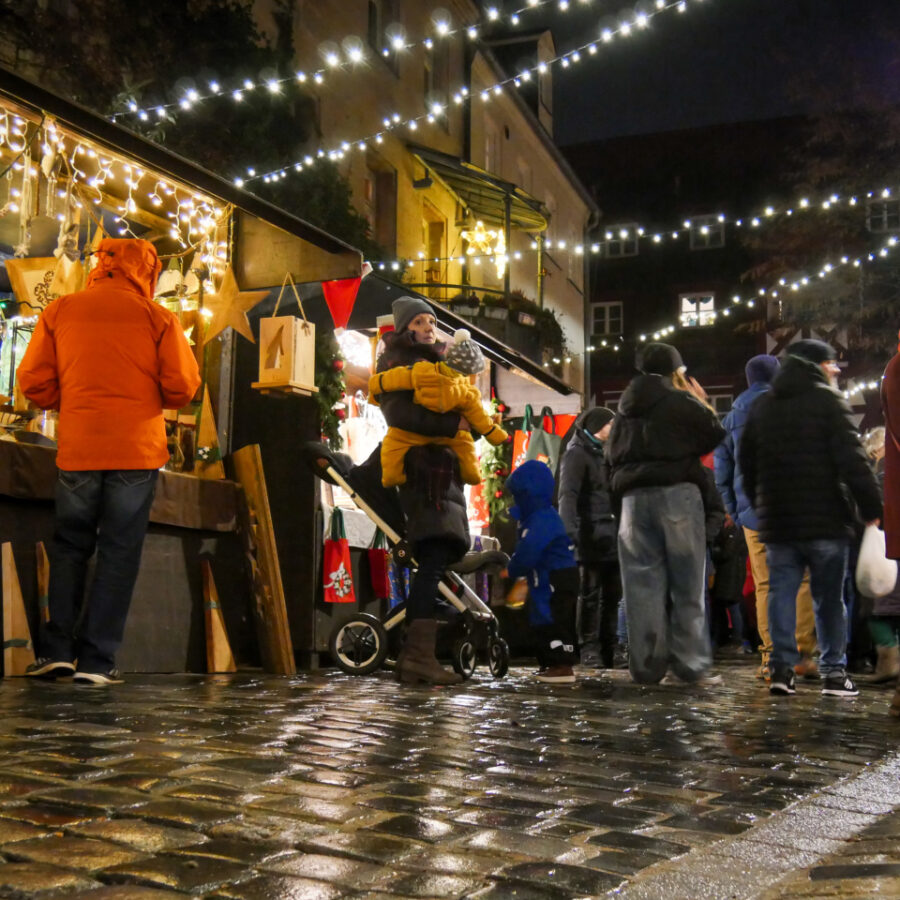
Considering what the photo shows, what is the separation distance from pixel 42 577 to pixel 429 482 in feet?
7.38

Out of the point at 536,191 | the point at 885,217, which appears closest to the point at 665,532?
the point at 536,191

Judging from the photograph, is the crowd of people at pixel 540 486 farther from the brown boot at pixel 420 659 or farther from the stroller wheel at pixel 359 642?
the stroller wheel at pixel 359 642

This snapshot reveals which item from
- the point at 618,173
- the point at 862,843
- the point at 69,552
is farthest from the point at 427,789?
the point at 618,173

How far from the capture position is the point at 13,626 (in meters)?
6.65

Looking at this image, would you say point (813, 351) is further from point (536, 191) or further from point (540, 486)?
point (536, 191)

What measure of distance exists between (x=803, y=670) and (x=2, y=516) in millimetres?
5433

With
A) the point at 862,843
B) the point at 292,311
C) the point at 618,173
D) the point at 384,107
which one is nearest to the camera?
the point at 862,843

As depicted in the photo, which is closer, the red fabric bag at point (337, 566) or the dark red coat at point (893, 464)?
the dark red coat at point (893, 464)

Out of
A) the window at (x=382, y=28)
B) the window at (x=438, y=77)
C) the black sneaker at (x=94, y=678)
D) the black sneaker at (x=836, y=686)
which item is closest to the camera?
the black sneaker at (x=94, y=678)

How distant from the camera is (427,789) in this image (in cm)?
330

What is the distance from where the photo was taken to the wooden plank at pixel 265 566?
8.24m

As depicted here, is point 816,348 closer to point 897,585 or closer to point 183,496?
point 897,585

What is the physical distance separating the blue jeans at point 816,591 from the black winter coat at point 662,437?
698 millimetres

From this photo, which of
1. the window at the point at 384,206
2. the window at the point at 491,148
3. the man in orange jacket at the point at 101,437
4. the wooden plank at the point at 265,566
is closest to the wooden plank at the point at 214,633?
the wooden plank at the point at 265,566
